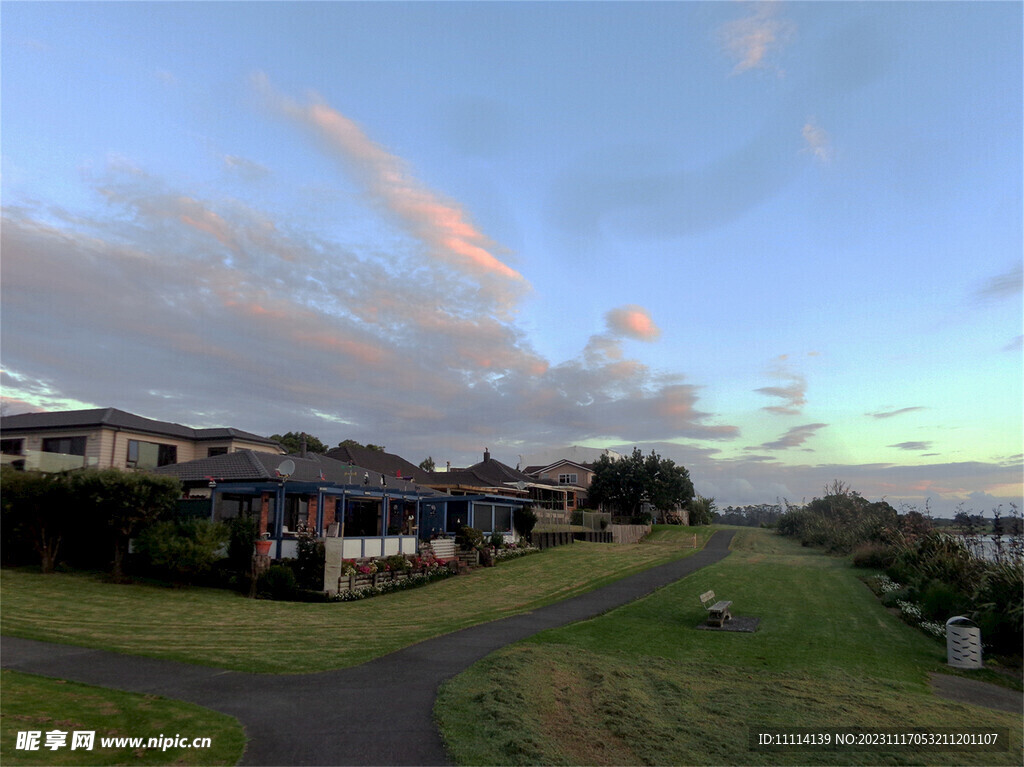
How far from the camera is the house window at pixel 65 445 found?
33.3m

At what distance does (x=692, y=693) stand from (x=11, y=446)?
39.9m

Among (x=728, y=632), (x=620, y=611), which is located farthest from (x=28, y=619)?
(x=728, y=632)

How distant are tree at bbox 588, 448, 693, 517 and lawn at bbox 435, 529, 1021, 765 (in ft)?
146

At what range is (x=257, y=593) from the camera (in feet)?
67.2

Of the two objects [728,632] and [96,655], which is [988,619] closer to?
[728,632]

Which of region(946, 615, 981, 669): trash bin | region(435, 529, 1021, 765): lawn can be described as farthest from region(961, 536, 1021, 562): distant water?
region(946, 615, 981, 669): trash bin

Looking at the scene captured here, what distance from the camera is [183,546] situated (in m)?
20.0

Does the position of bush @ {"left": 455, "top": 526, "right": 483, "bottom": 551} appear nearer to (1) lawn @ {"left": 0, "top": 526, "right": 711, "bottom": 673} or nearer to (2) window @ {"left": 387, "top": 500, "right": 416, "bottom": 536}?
(2) window @ {"left": 387, "top": 500, "right": 416, "bottom": 536}

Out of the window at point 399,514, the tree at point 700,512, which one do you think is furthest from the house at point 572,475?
the window at point 399,514

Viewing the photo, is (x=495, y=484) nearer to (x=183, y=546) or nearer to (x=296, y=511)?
(x=296, y=511)

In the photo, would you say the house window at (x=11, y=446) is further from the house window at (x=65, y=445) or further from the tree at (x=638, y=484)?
the tree at (x=638, y=484)

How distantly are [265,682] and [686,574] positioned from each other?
→ 21199 millimetres

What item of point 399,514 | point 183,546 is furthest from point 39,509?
point 399,514

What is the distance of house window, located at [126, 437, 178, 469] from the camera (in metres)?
34.2
